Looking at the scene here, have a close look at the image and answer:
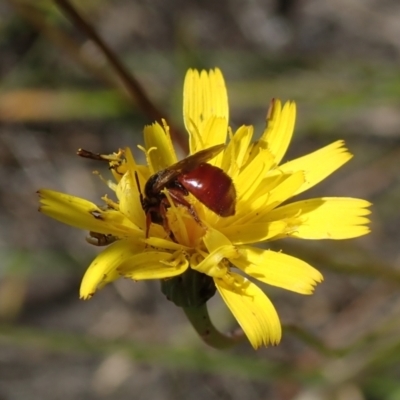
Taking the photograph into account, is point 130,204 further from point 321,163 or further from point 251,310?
point 321,163

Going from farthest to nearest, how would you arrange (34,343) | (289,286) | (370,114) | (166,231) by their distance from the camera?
(370,114) → (34,343) → (166,231) → (289,286)

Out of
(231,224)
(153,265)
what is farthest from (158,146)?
(153,265)

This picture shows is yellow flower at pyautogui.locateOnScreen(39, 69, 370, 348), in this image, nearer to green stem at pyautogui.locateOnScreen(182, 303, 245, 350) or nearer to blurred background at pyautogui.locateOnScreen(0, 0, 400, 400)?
green stem at pyautogui.locateOnScreen(182, 303, 245, 350)

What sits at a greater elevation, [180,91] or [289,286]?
[289,286]

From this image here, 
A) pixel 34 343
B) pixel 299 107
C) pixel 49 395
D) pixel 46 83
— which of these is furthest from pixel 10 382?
pixel 299 107

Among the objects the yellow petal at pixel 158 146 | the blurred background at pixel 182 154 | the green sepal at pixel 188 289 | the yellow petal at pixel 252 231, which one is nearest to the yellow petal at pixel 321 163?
the yellow petal at pixel 252 231

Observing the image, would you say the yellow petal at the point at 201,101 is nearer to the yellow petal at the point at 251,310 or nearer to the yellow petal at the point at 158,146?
the yellow petal at the point at 158,146

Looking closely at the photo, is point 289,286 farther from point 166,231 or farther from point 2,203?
point 2,203
